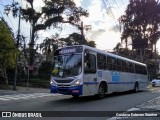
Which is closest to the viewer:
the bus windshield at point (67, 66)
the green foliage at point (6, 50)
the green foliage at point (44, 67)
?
the bus windshield at point (67, 66)

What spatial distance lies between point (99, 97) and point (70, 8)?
32497mm

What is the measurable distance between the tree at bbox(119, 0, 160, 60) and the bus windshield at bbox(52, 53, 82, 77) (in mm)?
35851

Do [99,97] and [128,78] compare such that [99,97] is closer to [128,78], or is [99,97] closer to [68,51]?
[68,51]

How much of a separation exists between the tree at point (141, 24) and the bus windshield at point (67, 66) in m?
35.9

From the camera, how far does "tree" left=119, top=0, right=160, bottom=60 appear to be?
5134 centimetres

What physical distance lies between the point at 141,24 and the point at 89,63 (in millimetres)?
35873

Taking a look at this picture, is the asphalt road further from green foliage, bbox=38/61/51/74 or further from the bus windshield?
green foliage, bbox=38/61/51/74

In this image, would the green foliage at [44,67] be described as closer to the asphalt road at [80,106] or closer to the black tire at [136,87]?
the black tire at [136,87]

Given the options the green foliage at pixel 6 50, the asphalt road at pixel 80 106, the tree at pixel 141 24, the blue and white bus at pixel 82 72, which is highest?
the tree at pixel 141 24

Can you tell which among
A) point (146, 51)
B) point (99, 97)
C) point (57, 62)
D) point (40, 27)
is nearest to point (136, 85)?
point (99, 97)

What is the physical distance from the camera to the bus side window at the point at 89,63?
17856 mm

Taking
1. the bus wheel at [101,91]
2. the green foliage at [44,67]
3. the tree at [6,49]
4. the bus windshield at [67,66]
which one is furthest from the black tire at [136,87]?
the green foliage at [44,67]

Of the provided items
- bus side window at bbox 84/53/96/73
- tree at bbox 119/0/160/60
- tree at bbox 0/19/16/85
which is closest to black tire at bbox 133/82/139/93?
bus side window at bbox 84/53/96/73

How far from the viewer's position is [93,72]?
18.7 m
